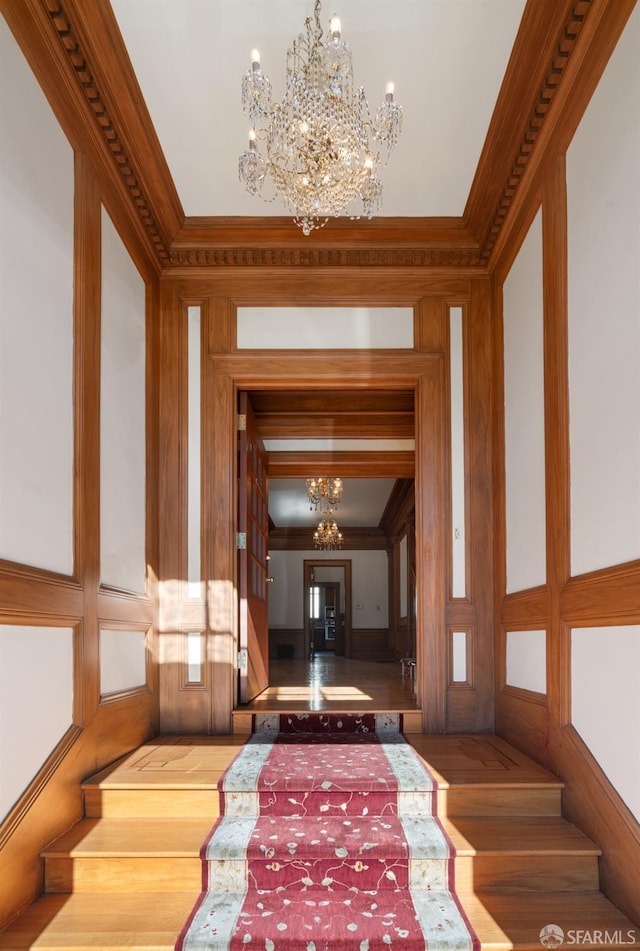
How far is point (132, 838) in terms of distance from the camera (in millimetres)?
3217

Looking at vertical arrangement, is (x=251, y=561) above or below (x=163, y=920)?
above

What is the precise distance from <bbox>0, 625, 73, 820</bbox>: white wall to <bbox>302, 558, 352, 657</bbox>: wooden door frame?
42.7 feet

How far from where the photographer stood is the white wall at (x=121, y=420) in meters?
3.95

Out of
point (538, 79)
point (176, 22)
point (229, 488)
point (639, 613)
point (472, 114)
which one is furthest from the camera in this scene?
point (229, 488)

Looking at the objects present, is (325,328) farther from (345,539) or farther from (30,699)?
(345,539)

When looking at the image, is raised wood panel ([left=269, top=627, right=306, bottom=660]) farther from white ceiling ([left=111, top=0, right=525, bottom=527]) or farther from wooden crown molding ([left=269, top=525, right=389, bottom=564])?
white ceiling ([left=111, top=0, right=525, bottom=527])

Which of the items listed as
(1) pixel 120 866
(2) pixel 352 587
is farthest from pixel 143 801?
(2) pixel 352 587

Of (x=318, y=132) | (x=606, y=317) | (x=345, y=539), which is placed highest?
(x=318, y=132)

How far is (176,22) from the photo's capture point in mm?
3297

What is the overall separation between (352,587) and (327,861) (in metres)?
13.7

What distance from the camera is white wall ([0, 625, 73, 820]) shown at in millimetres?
2713

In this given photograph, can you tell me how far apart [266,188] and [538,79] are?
1658mm

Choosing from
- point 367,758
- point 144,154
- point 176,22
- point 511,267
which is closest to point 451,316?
point 511,267

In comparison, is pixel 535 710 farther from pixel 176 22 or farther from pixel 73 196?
pixel 176 22
